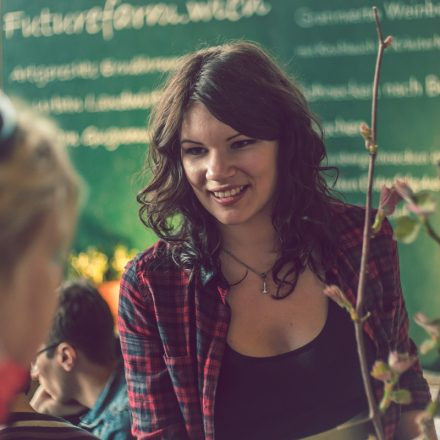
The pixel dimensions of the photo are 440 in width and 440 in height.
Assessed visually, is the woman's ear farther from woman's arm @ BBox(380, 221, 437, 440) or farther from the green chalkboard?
woman's arm @ BBox(380, 221, 437, 440)

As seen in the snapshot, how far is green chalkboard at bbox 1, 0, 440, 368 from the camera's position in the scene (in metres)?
3.56

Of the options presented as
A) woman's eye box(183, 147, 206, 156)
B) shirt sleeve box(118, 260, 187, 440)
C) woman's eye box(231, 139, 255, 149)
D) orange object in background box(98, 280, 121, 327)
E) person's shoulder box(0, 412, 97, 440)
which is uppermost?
woman's eye box(231, 139, 255, 149)

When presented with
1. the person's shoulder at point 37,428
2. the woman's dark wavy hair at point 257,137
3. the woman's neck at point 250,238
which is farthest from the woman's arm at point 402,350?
the person's shoulder at point 37,428

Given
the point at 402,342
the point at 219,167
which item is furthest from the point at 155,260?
the point at 402,342

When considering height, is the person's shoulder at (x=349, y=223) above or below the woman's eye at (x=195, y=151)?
below

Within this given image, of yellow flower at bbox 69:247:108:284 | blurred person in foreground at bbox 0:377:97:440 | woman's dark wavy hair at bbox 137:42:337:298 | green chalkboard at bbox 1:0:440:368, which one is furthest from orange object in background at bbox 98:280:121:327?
blurred person in foreground at bbox 0:377:97:440

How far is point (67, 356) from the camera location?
258cm

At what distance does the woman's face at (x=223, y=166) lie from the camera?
1620 millimetres

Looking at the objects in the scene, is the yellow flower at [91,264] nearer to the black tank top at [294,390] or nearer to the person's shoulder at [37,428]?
the black tank top at [294,390]

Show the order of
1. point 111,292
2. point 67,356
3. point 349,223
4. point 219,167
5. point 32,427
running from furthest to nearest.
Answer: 1. point 111,292
2. point 67,356
3. point 349,223
4. point 219,167
5. point 32,427

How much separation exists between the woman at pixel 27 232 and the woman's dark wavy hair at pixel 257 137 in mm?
903

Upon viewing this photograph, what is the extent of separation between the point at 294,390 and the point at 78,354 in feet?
3.50

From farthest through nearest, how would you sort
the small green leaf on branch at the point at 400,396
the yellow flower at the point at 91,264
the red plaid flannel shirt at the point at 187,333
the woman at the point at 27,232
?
the yellow flower at the point at 91,264
the red plaid flannel shirt at the point at 187,333
the small green leaf on branch at the point at 400,396
the woman at the point at 27,232

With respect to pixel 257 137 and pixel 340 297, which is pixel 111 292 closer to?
pixel 257 137
